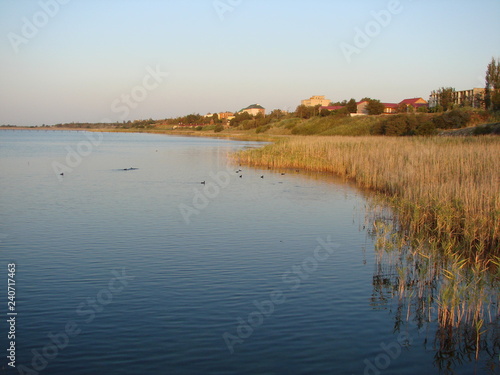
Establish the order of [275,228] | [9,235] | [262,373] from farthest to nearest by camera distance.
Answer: [275,228] → [9,235] → [262,373]

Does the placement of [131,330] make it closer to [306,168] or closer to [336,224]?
[336,224]

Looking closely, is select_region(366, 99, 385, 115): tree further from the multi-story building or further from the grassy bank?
the grassy bank

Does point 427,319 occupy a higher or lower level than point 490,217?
lower

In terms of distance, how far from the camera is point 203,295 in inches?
314

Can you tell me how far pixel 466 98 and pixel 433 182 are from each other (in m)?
64.3

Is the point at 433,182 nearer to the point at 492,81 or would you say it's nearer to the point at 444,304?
the point at 444,304

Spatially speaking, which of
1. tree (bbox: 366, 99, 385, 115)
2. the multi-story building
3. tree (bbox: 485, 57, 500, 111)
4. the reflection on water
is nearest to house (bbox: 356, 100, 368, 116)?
tree (bbox: 366, 99, 385, 115)

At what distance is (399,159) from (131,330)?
1717 cm

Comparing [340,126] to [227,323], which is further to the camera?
[340,126]

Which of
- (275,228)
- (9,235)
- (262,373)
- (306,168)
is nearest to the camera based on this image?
(262,373)

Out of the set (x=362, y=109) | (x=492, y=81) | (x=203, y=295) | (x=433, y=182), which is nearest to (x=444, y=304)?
(x=203, y=295)

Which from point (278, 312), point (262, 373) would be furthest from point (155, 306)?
point (262, 373)

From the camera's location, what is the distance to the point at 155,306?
7.52 metres

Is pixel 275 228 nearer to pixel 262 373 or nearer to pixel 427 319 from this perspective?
pixel 427 319
